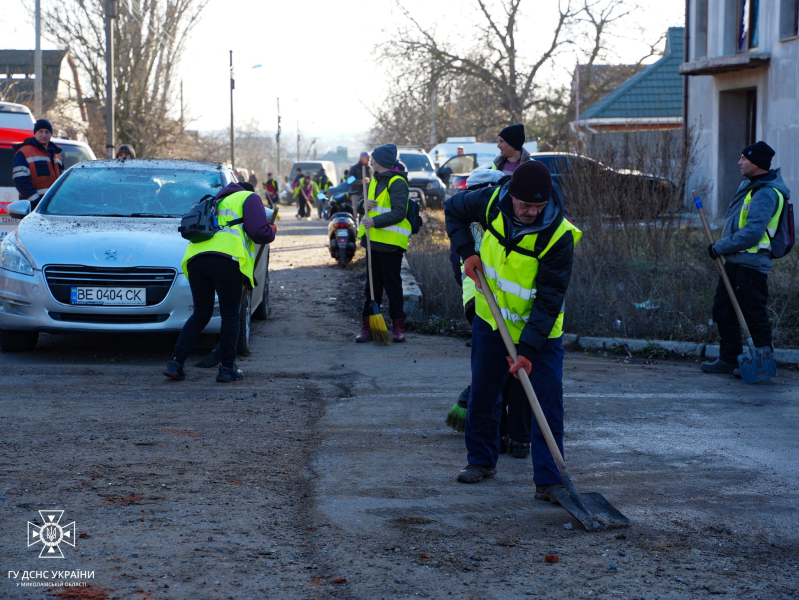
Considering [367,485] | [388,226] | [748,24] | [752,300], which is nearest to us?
[367,485]

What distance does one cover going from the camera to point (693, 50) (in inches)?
854

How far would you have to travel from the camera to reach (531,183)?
413cm

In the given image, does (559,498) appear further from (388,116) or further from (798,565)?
(388,116)

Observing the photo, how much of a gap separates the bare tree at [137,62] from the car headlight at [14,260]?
28.4m

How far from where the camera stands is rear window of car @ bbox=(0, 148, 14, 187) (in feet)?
38.3

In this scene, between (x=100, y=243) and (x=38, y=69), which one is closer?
(x=100, y=243)

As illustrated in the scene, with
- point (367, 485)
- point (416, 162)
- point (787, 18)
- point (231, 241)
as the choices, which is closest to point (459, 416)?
point (367, 485)

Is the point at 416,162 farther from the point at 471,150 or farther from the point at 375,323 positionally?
the point at 375,323

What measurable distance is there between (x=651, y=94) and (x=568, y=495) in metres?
30.4

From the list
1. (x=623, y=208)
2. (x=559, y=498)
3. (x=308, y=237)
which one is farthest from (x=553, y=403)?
(x=308, y=237)

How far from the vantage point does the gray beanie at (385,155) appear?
8.63 meters

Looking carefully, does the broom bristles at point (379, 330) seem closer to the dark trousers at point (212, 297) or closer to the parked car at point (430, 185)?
the dark trousers at point (212, 297)

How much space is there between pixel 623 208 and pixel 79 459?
8.37m

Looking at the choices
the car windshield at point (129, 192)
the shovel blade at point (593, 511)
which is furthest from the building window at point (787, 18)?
the shovel blade at point (593, 511)
